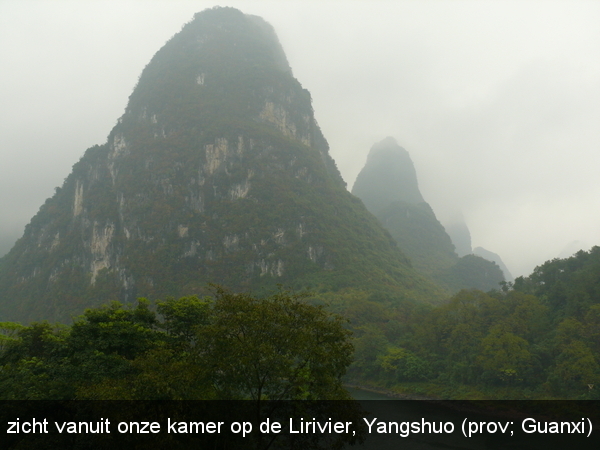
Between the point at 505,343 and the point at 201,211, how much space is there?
7203 centimetres

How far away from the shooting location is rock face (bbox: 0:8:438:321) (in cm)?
8500

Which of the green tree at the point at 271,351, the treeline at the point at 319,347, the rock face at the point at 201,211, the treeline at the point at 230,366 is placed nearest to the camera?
the treeline at the point at 230,366

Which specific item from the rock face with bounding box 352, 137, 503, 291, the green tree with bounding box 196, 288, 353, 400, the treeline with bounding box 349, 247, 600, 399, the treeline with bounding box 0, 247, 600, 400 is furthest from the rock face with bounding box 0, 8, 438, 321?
the green tree with bounding box 196, 288, 353, 400

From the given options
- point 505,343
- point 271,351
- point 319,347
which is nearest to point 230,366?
→ point 271,351

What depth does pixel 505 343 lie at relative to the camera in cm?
3603

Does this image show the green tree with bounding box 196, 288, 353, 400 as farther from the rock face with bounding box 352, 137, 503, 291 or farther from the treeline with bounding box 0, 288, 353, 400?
the rock face with bounding box 352, 137, 503, 291

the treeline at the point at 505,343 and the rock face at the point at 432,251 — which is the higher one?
the rock face at the point at 432,251

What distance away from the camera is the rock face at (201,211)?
8500 centimetres

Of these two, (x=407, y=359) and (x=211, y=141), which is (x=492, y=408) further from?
(x=211, y=141)

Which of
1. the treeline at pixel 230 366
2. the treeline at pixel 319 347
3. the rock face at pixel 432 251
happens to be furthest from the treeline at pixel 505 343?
the rock face at pixel 432 251

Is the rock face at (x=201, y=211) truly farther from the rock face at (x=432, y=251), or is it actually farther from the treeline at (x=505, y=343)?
the rock face at (x=432, y=251)

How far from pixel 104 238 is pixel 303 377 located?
96.1 metres

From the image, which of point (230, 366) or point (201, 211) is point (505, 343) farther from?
point (201, 211)

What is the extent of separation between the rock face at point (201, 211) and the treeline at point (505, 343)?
26433 mm
